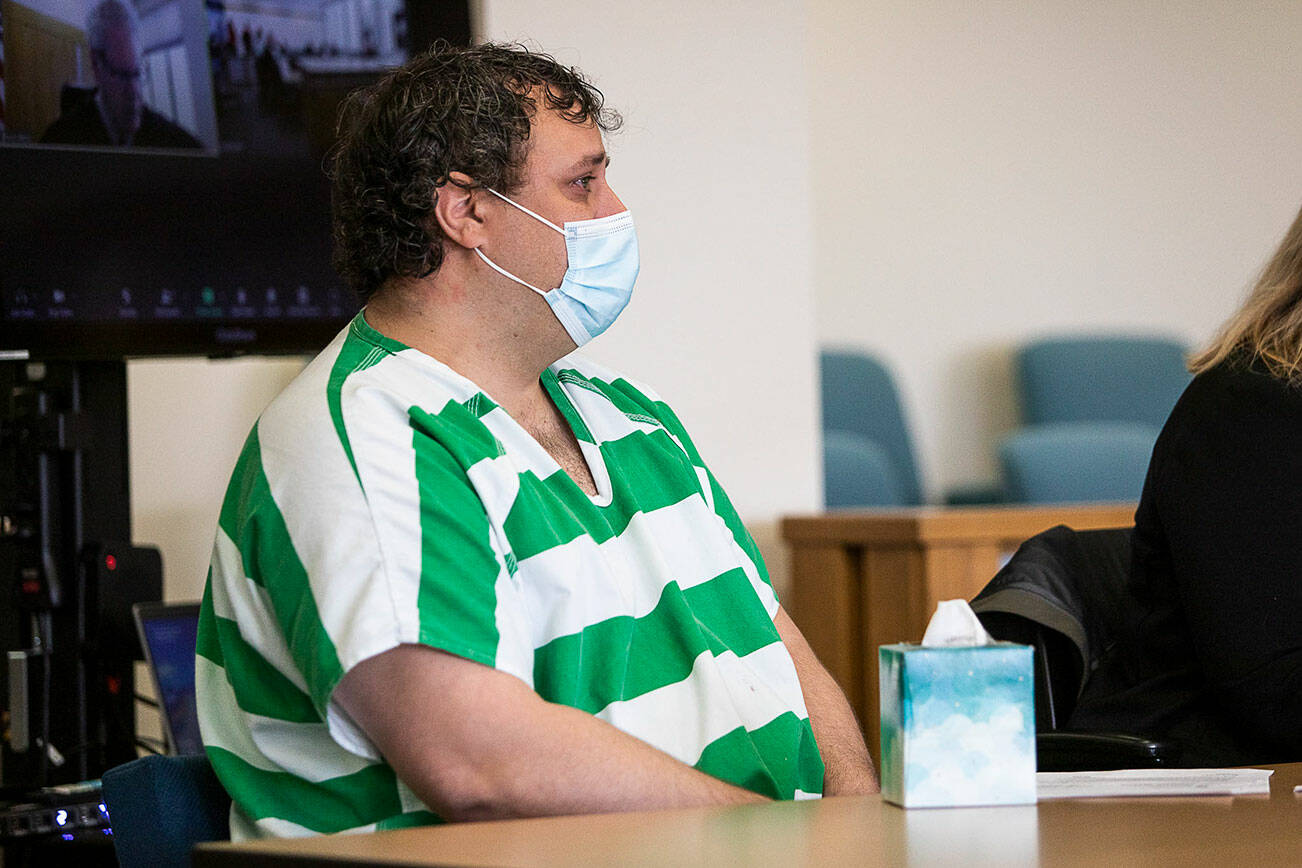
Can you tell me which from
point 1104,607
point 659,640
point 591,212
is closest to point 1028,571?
point 1104,607

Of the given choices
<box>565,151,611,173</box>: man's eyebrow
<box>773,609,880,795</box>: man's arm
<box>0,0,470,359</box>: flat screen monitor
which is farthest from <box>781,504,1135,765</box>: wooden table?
<box>565,151,611,173</box>: man's eyebrow

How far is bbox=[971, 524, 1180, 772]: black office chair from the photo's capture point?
171 centimetres

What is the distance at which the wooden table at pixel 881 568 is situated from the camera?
302cm

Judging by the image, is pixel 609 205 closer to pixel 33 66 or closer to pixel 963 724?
pixel 963 724

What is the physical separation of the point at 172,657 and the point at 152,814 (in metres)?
0.77

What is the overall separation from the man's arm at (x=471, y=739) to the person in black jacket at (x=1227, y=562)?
2.49 ft

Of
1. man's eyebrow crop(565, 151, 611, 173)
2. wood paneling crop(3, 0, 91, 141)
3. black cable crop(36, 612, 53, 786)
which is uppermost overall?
wood paneling crop(3, 0, 91, 141)

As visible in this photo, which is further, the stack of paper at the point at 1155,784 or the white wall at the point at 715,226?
the white wall at the point at 715,226

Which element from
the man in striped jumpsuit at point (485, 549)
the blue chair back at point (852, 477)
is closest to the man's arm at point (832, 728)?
the man in striped jumpsuit at point (485, 549)

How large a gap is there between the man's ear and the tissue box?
0.68 metres

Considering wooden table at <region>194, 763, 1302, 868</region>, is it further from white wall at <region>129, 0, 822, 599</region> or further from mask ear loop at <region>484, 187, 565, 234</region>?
white wall at <region>129, 0, 822, 599</region>

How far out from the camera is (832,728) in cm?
159

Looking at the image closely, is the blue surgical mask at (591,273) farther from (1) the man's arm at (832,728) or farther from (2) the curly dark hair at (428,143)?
(1) the man's arm at (832,728)

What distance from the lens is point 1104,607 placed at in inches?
70.2
